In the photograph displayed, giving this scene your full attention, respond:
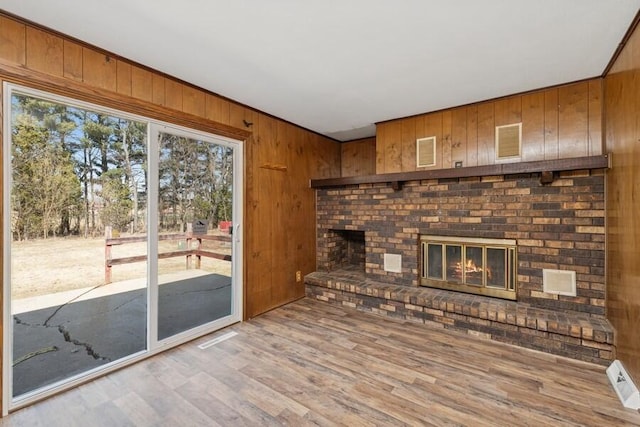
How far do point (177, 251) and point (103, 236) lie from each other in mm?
576

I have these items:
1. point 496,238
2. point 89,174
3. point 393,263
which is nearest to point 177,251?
point 89,174

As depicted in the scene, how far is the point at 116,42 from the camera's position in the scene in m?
2.00

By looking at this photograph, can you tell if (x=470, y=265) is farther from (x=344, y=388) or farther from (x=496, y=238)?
(x=344, y=388)

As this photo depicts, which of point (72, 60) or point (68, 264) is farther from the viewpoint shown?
point (68, 264)

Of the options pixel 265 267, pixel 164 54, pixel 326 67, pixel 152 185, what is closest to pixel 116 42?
pixel 164 54

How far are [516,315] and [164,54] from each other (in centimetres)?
367

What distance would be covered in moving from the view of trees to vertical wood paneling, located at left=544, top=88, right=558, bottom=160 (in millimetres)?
3359

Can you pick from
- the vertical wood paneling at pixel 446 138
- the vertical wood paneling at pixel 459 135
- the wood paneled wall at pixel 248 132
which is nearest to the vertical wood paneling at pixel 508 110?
the vertical wood paneling at pixel 459 135

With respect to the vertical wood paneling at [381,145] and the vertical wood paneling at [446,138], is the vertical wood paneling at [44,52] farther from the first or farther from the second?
the vertical wood paneling at [446,138]

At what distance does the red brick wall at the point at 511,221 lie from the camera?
2.54 m

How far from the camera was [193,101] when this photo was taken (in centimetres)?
271

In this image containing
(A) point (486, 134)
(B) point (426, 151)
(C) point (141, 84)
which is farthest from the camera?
(B) point (426, 151)

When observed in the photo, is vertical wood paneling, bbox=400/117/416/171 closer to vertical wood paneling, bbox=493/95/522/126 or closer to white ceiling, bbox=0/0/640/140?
white ceiling, bbox=0/0/640/140

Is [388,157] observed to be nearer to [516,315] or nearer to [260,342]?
[516,315]
